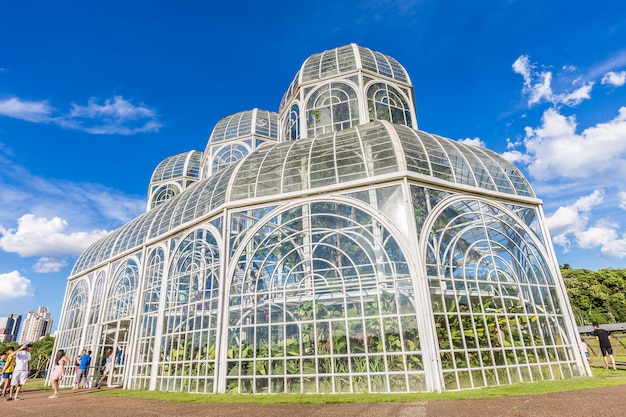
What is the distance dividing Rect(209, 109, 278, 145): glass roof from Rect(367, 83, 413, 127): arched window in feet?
36.4

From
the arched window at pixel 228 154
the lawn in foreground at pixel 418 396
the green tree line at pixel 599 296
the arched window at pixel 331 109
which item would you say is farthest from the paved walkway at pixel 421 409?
the green tree line at pixel 599 296

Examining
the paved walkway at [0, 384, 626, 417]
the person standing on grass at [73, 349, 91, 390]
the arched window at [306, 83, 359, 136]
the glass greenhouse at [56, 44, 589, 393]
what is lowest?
the paved walkway at [0, 384, 626, 417]

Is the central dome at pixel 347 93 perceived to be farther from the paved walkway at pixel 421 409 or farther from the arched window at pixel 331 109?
the paved walkway at pixel 421 409

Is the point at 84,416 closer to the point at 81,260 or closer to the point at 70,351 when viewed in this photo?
the point at 70,351

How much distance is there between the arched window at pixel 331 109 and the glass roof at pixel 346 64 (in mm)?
1155

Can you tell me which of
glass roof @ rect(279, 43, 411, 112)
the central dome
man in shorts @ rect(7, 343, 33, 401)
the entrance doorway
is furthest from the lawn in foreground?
glass roof @ rect(279, 43, 411, 112)

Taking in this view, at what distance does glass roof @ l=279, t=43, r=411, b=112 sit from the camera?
22.2 m

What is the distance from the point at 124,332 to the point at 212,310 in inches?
460

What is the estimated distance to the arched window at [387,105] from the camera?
2106 centimetres

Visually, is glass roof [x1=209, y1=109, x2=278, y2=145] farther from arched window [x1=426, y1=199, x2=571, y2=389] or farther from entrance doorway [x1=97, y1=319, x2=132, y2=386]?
arched window [x1=426, y1=199, x2=571, y2=389]

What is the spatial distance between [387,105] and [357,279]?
45.0ft

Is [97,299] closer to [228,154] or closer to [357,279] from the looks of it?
[228,154]

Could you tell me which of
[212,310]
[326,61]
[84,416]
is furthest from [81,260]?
[326,61]

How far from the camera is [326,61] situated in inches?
917
